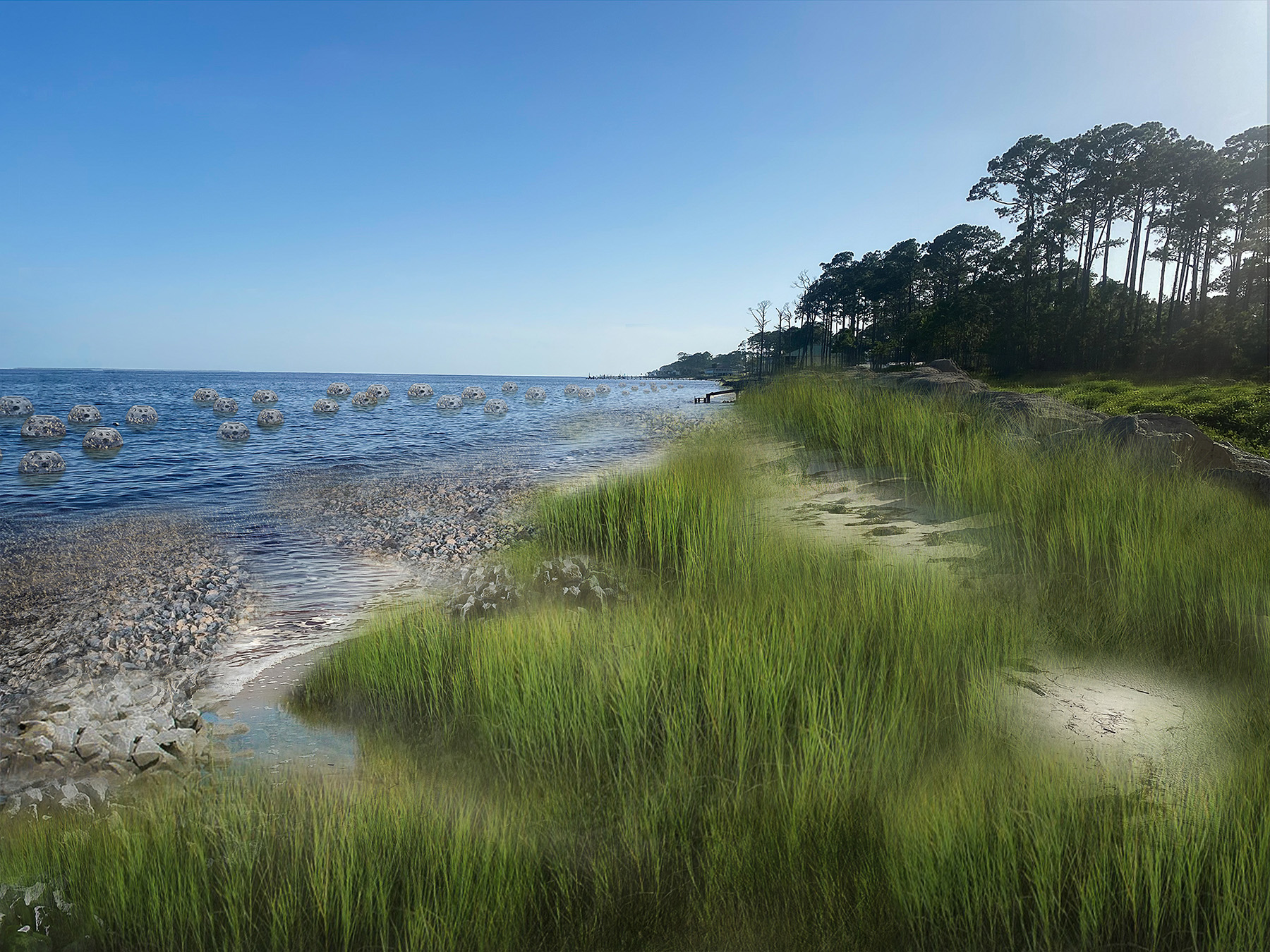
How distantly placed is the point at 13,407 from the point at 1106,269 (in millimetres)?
57613

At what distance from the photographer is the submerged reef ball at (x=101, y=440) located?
617 inches

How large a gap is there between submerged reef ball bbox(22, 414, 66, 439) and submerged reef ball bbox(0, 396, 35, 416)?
8.40 meters

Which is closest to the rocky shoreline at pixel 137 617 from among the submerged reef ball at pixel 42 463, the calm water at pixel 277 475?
the calm water at pixel 277 475

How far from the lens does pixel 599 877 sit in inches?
82.6

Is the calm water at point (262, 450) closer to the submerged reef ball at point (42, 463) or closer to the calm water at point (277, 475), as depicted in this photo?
the calm water at point (277, 475)

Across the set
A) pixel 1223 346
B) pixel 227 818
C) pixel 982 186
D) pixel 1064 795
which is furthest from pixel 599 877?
pixel 982 186

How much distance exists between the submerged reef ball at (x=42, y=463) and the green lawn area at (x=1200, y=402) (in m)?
20.4

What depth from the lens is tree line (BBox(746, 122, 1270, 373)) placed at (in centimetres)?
3231

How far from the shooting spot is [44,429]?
58.2 feet

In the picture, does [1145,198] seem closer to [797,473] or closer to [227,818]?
[797,473]

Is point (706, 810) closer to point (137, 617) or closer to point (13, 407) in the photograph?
point (137, 617)

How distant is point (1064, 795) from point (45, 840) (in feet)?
12.2

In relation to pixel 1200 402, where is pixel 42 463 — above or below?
below

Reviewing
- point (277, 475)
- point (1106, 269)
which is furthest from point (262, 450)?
point (1106, 269)
